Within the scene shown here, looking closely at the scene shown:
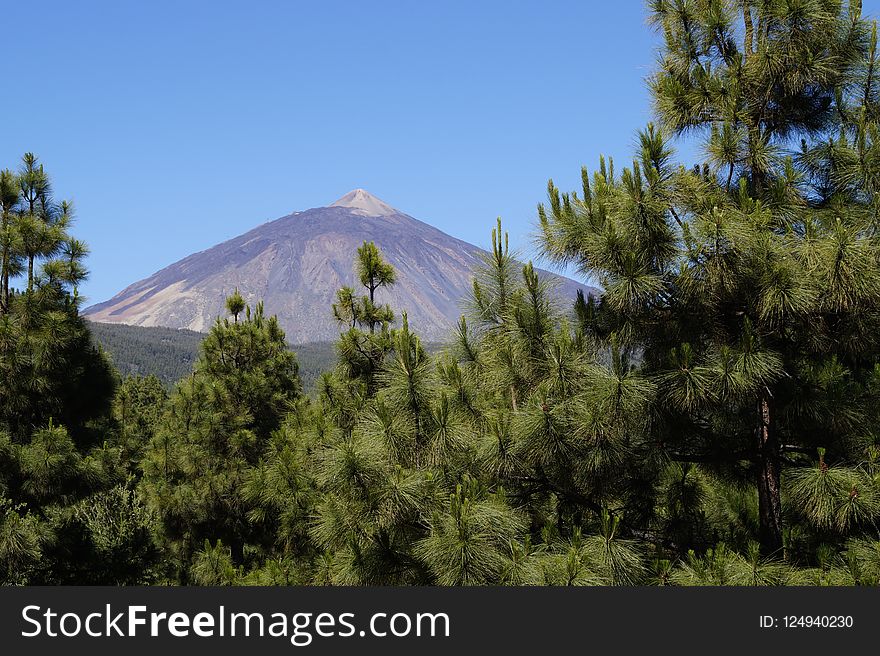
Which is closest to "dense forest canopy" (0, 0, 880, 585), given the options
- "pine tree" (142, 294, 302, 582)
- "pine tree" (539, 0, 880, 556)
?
"pine tree" (539, 0, 880, 556)

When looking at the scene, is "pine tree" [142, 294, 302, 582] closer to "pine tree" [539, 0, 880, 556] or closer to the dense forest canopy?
the dense forest canopy

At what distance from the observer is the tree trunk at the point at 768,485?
6734 millimetres

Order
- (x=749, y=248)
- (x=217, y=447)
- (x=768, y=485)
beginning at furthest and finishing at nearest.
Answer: (x=217, y=447) → (x=768, y=485) → (x=749, y=248)

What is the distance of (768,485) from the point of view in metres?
6.77

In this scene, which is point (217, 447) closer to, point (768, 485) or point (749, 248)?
point (768, 485)

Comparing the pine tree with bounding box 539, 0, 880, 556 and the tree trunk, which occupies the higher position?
the pine tree with bounding box 539, 0, 880, 556

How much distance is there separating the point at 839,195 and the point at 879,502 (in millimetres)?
2767

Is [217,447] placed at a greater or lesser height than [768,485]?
greater

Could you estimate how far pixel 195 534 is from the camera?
54.2ft

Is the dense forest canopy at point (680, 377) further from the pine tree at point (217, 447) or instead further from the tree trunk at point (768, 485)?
the pine tree at point (217, 447)

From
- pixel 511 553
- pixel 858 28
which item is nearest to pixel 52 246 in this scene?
pixel 511 553

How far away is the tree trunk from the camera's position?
673 centimetres

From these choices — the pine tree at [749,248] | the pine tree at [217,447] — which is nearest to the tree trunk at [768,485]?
the pine tree at [749,248]

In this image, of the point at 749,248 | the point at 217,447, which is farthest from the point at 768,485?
the point at 217,447
